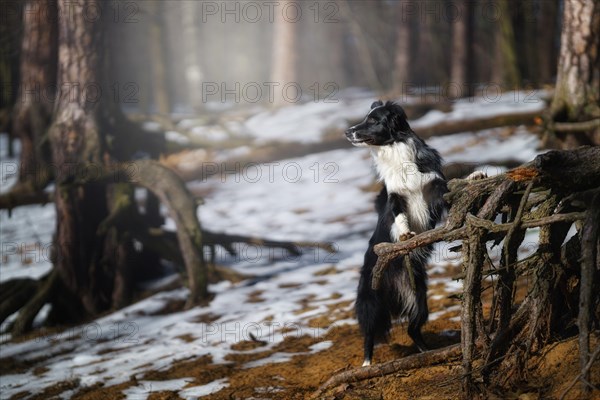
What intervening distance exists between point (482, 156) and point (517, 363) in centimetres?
840

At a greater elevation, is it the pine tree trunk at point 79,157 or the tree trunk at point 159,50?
the tree trunk at point 159,50

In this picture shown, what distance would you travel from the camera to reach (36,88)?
11375 mm

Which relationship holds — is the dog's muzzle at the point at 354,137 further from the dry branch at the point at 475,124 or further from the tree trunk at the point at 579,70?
the dry branch at the point at 475,124

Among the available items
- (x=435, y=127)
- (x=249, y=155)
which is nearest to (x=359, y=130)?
(x=435, y=127)

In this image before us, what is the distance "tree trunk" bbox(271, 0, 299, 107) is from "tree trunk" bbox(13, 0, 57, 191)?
9.49 meters

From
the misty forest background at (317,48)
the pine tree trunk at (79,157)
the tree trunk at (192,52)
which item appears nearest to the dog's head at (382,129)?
the pine tree trunk at (79,157)

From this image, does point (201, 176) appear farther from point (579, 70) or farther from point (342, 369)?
point (342, 369)

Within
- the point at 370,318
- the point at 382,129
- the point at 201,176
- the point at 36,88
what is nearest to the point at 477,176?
the point at 382,129

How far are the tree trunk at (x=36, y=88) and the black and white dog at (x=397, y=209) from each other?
6306 millimetres

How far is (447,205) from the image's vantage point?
518 centimetres

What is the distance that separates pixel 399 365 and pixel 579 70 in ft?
16.4

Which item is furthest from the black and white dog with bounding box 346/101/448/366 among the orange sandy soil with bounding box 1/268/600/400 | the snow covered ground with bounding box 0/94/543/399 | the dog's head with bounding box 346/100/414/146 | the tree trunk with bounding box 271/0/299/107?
the tree trunk with bounding box 271/0/299/107

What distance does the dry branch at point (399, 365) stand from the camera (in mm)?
4684

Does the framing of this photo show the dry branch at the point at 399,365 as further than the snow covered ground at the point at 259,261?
No
